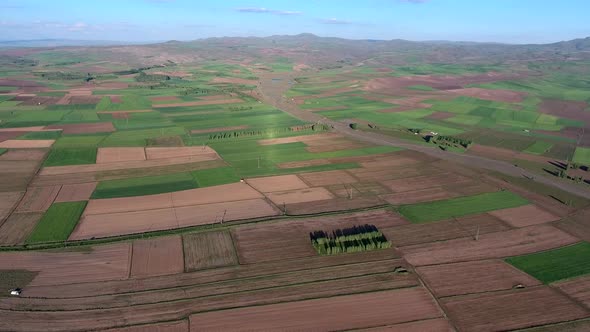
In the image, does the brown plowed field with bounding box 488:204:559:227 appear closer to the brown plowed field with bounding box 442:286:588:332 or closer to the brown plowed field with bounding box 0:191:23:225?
the brown plowed field with bounding box 442:286:588:332

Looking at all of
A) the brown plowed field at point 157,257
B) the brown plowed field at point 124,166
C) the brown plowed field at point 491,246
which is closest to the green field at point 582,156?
the brown plowed field at point 491,246

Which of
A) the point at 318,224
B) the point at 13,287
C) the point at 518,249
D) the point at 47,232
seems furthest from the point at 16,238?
the point at 518,249

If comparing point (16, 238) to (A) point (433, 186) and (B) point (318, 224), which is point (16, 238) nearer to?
(B) point (318, 224)

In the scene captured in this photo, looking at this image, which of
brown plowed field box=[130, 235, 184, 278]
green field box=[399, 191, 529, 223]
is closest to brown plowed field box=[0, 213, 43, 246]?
brown plowed field box=[130, 235, 184, 278]

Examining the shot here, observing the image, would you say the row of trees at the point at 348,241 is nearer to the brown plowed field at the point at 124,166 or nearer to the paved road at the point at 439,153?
the brown plowed field at the point at 124,166

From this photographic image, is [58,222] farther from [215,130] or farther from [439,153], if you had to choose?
[439,153]
